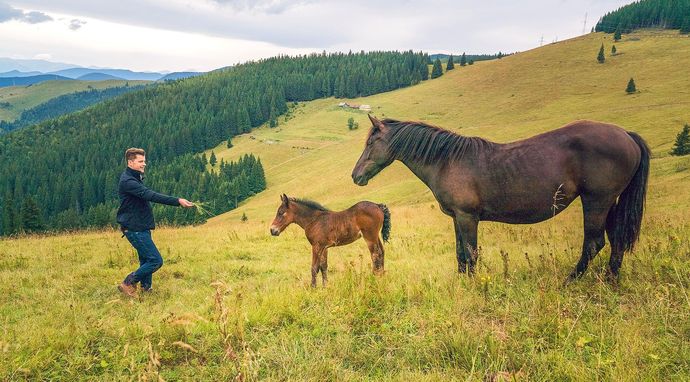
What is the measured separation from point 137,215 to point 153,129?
179 meters

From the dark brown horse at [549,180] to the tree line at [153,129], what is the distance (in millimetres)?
113366

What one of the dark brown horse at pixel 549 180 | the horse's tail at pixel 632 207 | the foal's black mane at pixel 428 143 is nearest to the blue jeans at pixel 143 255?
the foal's black mane at pixel 428 143

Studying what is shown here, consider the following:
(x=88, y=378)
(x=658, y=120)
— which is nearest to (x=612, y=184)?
(x=88, y=378)

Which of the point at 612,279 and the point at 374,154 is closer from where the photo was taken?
the point at 612,279

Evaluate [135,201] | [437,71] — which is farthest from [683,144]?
[437,71]

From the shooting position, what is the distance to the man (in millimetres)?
7082

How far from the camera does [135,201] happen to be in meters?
7.36

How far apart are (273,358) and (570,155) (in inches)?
186

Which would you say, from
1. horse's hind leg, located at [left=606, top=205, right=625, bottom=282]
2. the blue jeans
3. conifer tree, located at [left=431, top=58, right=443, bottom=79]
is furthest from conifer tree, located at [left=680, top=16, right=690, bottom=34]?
the blue jeans

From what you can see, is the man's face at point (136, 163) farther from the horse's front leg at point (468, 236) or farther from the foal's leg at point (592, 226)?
the foal's leg at point (592, 226)

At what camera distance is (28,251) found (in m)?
11.8

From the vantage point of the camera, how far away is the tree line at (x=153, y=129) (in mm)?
130000

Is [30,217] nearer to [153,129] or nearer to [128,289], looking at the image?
[128,289]

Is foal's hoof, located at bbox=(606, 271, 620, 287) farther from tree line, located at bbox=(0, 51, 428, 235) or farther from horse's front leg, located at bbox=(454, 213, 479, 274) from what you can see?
tree line, located at bbox=(0, 51, 428, 235)
